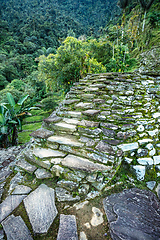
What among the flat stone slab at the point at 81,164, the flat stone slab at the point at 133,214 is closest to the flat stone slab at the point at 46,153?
the flat stone slab at the point at 81,164

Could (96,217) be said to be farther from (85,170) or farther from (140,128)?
(140,128)

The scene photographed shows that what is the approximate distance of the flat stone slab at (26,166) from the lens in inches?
71.1

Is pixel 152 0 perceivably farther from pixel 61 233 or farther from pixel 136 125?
pixel 61 233

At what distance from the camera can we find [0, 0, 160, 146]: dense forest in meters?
6.64

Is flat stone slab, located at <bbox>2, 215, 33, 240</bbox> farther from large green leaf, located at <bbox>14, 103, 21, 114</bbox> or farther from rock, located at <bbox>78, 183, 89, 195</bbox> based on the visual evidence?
large green leaf, located at <bbox>14, 103, 21, 114</bbox>

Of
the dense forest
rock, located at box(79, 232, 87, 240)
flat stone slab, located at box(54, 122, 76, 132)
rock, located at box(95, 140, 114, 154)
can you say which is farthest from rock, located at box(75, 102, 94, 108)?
the dense forest

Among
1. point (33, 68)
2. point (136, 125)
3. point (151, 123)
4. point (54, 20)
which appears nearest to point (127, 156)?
point (136, 125)

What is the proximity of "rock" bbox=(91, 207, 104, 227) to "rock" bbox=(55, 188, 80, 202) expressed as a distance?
0.23m

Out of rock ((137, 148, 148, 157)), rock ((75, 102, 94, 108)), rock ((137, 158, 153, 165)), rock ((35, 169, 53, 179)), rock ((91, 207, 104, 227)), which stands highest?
rock ((75, 102, 94, 108))

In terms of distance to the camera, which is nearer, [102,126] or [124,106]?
[102,126]

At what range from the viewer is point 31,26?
130ft

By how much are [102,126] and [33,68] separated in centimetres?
3169

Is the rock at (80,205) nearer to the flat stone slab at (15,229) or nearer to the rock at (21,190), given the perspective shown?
the flat stone slab at (15,229)

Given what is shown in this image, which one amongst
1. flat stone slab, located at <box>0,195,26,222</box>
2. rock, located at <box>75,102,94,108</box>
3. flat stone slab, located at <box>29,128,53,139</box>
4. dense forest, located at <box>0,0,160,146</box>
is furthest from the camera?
dense forest, located at <box>0,0,160,146</box>
